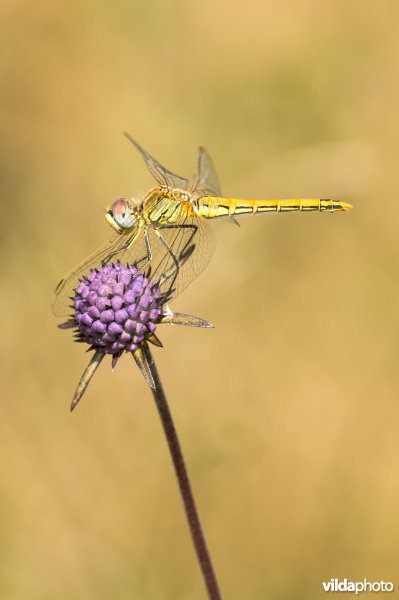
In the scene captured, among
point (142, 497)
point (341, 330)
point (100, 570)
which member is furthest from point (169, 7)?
point (100, 570)

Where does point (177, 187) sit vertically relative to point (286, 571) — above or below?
above

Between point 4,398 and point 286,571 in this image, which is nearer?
point 286,571

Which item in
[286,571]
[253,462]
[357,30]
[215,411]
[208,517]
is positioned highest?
[357,30]

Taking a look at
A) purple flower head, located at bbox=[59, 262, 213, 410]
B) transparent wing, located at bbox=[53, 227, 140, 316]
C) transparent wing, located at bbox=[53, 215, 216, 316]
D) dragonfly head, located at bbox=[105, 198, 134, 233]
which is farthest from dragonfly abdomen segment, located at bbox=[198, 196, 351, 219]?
purple flower head, located at bbox=[59, 262, 213, 410]

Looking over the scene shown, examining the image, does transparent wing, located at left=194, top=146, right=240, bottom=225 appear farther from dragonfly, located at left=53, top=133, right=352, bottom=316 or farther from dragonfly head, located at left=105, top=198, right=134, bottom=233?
dragonfly head, located at left=105, top=198, right=134, bottom=233

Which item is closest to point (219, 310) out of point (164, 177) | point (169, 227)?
point (164, 177)

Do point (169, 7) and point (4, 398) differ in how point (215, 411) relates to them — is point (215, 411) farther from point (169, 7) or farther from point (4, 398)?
point (169, 7)
